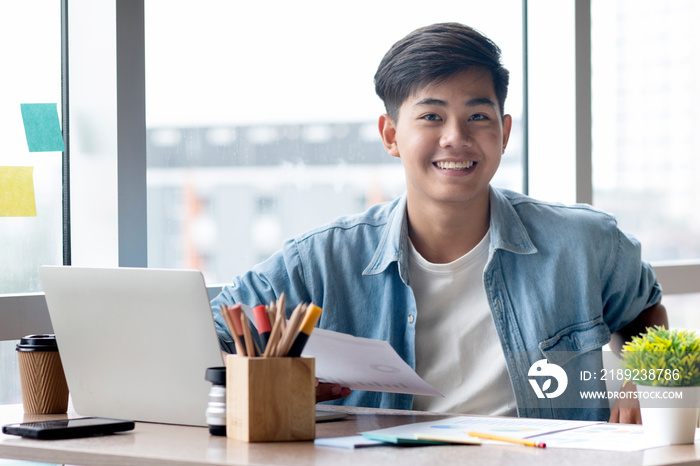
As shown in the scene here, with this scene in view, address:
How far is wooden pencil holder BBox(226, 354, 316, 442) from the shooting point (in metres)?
1.03

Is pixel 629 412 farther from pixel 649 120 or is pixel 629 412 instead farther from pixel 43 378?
pixel 649 120

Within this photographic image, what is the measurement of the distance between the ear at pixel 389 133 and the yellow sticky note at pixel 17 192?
750mm

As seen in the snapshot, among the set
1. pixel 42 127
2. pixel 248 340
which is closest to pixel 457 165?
pixel 248 340

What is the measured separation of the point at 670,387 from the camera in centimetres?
105

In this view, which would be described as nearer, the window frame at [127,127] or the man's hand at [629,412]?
the man's hand at [629,412]

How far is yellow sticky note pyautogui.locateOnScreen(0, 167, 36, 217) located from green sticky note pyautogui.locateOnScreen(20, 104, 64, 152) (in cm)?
6

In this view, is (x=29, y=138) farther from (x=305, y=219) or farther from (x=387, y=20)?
(x=387, y=20)

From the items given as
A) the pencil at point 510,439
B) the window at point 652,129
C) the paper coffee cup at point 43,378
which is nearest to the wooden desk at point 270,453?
the pencil at point 510,439

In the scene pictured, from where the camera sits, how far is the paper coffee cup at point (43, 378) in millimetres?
1329

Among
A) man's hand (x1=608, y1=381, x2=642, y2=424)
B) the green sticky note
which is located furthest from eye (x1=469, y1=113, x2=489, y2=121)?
the green sticky note

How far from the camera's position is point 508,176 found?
257cm

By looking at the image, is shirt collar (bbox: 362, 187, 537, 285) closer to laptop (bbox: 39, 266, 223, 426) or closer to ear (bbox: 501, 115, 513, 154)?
ear (bbox: 501, 115, 513, 154)

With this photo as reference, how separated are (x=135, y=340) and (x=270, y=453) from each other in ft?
1.09

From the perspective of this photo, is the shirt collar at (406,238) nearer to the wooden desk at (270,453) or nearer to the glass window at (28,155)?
the wooden desk at (270,453)
